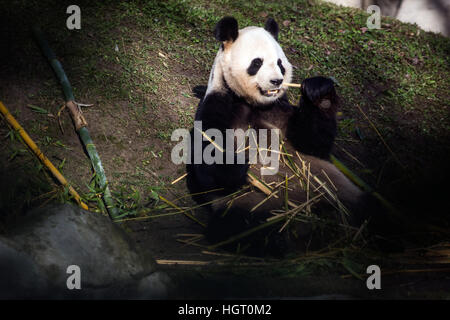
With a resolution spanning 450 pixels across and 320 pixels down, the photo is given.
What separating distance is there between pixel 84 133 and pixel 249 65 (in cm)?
143

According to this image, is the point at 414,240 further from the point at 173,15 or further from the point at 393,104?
the point at 173,15

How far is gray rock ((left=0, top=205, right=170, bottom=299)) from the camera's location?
5.34 ft

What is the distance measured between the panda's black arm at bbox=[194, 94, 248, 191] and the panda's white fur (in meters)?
0.10

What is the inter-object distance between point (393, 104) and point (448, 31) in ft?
7.92

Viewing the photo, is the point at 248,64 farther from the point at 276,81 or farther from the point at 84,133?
the point at 84,133

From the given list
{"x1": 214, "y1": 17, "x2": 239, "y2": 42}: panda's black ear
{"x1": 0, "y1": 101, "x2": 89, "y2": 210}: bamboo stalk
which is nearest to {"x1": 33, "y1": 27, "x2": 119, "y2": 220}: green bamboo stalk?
{"x1": 0, "y1": 101, "x2": 89, "y2": 210}: bamboo stalk

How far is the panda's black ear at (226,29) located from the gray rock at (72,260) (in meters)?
1.52

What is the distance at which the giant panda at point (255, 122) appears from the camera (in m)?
2.68

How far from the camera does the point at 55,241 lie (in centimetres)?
184

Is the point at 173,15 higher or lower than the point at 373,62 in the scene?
higher

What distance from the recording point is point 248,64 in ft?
8.80

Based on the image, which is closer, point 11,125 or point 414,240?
point 414,240

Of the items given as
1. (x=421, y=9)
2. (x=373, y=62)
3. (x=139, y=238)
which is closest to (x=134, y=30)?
(x=139, y=238)
